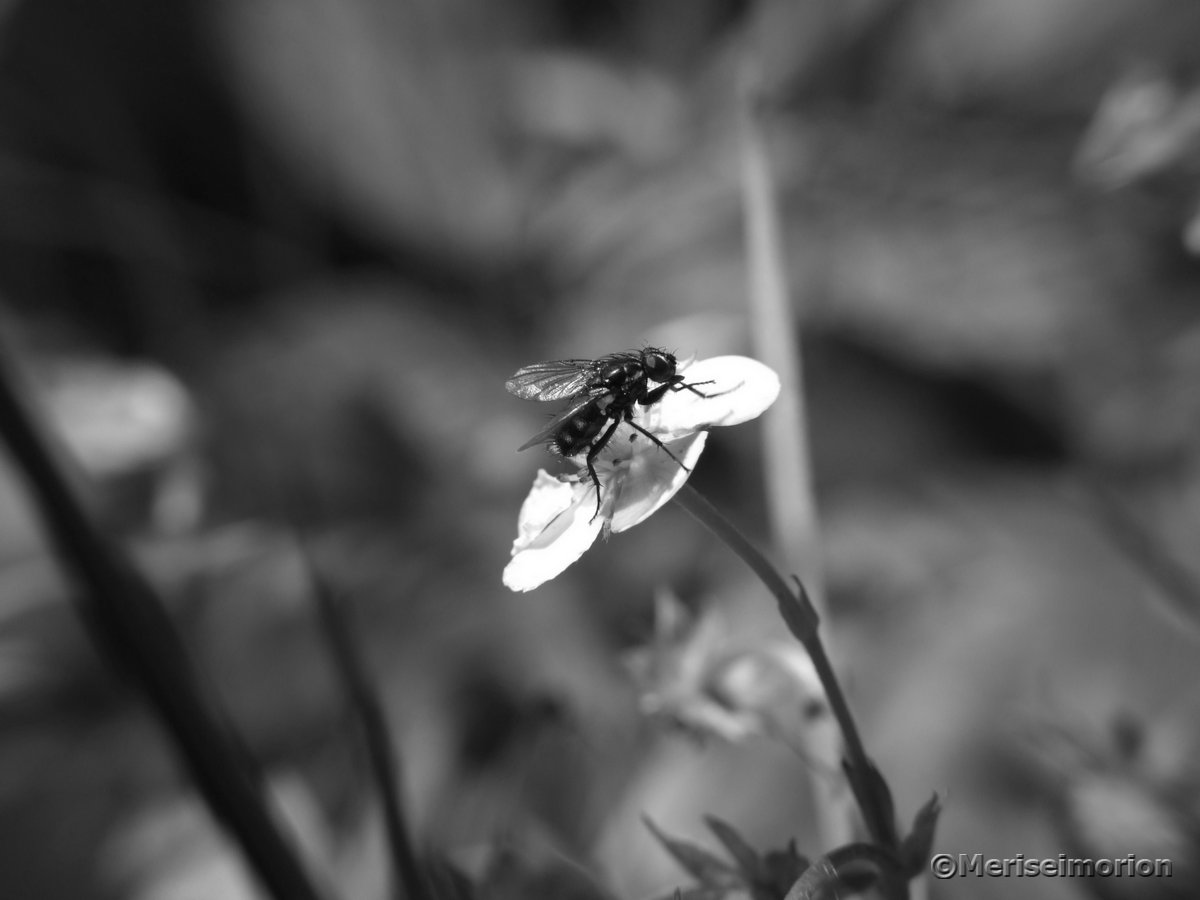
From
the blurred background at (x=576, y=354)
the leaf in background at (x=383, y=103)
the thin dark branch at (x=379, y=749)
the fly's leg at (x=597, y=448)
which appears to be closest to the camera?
the thin dark branch at (x=379, y=749)

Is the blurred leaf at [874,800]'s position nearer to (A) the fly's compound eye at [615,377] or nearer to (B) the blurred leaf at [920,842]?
(B) the blurred leaf at [920,842]

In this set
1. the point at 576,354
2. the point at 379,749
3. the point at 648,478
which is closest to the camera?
the point at 379,749

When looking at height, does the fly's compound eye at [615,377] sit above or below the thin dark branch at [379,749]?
above

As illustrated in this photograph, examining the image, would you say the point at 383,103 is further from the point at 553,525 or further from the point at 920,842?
the point at 920,842

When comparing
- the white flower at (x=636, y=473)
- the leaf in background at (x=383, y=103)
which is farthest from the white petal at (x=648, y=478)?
the leaf in background at (x=383, y=103)

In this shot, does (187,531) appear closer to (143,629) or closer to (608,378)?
(608,378)

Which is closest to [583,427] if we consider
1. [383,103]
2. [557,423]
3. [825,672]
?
[557,423]

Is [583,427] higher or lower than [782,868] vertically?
higher
